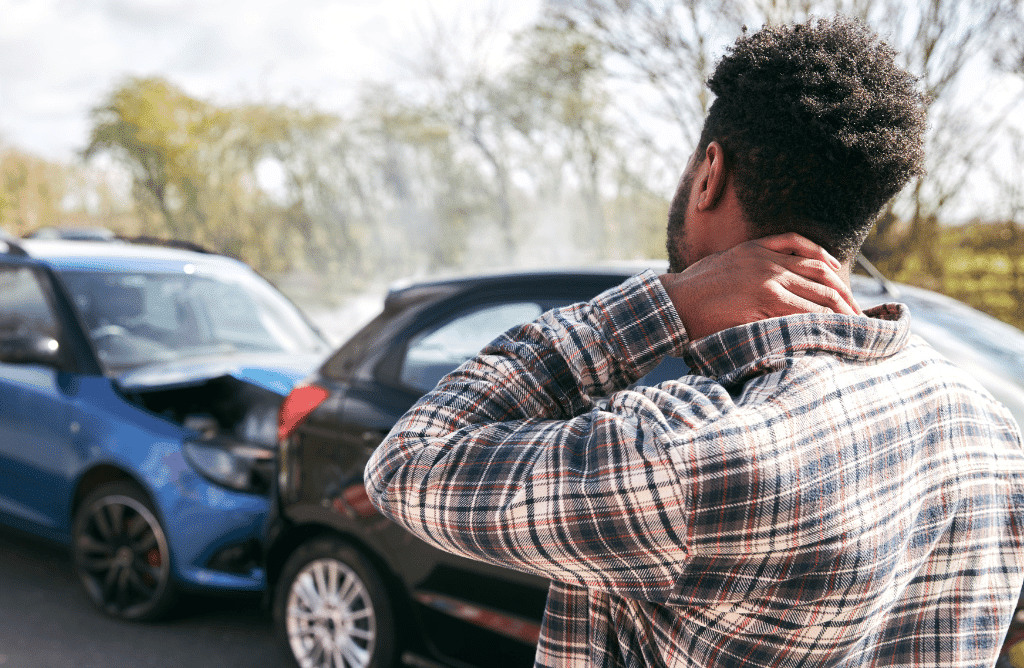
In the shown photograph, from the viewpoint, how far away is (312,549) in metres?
3.22

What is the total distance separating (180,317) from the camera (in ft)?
15.8

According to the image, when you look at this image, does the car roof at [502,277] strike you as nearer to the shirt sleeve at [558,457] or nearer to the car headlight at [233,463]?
the car headlight at [233,463]

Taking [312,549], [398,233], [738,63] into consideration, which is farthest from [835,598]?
[398,233]

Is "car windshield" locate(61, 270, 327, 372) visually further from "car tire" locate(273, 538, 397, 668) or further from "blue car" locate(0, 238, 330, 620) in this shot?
"car tire" locate(273, 538, 397, 668)

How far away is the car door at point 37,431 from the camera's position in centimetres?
410

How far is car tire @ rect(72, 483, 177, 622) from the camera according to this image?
3816mm

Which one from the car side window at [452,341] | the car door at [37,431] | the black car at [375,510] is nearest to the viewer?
the black car at [375,510]

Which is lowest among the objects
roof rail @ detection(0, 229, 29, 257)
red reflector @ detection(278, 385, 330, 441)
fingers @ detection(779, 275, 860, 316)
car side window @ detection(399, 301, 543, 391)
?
red reflector @ detection(278, 385, 330, 441)

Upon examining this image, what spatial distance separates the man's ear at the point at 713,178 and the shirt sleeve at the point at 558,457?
127 millimetres

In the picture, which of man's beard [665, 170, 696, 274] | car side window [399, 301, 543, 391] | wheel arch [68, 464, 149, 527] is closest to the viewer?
man's beard [665, 170, 696, 274]

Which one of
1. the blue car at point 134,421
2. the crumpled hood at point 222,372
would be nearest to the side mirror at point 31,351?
the blue car at point 134,421

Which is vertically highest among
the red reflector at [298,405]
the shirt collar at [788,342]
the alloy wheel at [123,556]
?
the shirt collar at [788,342]

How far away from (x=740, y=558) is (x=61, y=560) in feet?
16.7

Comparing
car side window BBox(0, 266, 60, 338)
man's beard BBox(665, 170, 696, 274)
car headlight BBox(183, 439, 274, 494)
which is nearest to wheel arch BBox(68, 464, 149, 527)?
car headlight BBox(183, 439, 274, 494)
